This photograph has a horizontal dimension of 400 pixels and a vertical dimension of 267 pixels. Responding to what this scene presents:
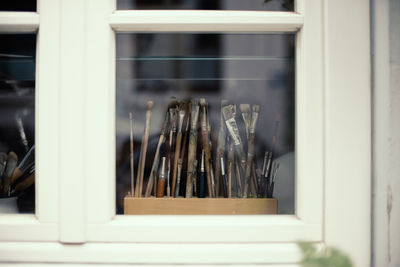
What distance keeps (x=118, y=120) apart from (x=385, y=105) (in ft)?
1.98

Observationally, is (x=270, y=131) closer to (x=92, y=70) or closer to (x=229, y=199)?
(x=229, y=199)

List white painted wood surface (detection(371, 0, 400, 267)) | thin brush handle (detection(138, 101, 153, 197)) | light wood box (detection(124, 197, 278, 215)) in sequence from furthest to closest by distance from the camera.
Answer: thin brush handle (detection(138, 101, 153, 197)) < light wood box (detection(124, 197, 278, 215)) < white painted wood surface (detection(371, 0, 400, 267))

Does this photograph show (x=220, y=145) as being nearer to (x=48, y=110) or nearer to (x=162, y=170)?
(x=162, y=170)

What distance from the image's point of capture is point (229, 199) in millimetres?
828

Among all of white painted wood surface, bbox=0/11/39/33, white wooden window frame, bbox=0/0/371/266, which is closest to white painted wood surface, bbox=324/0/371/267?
white wooden window frame, bbox=0/0/371/266

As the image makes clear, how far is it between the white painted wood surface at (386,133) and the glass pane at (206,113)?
0.20 m

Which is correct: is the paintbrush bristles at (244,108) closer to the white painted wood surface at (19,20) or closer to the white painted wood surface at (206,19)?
the white painted wood surface at (206,19)

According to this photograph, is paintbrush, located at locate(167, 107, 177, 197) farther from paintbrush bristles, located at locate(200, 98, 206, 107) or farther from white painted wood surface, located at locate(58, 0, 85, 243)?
white painted wood surface, located at locate(58, 0, 85, 243)

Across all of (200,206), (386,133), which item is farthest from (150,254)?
(386,133)

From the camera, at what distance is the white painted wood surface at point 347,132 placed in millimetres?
659

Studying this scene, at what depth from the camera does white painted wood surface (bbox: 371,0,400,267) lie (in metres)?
0.66

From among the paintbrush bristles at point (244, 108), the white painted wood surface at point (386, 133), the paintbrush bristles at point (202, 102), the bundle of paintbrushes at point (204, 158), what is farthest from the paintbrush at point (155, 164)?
the white painted wood surface at point (386, 133)

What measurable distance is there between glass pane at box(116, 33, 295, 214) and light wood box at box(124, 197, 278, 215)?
3 centimetres

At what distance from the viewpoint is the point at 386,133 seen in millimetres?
658
